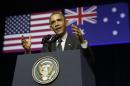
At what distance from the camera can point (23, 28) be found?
4824 millimetres

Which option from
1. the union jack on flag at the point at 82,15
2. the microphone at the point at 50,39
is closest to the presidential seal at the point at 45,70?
the microphone at the point at 50,39

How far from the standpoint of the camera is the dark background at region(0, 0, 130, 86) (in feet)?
13.7

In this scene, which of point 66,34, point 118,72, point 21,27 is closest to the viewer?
point 66,34

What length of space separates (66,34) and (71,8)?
2790 millimetres

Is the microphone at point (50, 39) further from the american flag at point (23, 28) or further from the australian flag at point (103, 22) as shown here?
the american flag at point (23, 28)

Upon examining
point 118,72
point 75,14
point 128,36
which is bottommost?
point 118,72

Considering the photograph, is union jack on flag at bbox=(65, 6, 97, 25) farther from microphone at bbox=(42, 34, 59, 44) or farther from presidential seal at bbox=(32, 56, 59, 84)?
presidential seal at bbox=(32, 56, 59, 84)

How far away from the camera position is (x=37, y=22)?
4.78 meters

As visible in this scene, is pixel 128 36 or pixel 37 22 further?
pixel 37 22

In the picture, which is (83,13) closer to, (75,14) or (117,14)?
(75,14)

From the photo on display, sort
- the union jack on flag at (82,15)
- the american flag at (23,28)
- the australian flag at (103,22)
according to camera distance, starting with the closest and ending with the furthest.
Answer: the australian flag at (103,22) → the union jack on flag at (82,15) → the american flag at (23,28)

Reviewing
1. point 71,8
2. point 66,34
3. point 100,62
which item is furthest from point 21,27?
point 66,34

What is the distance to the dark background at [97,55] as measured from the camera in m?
4.18

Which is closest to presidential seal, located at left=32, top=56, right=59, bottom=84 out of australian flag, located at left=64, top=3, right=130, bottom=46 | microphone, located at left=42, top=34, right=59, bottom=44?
microphone, located at left=42, top=34, right=59, bottom=44
